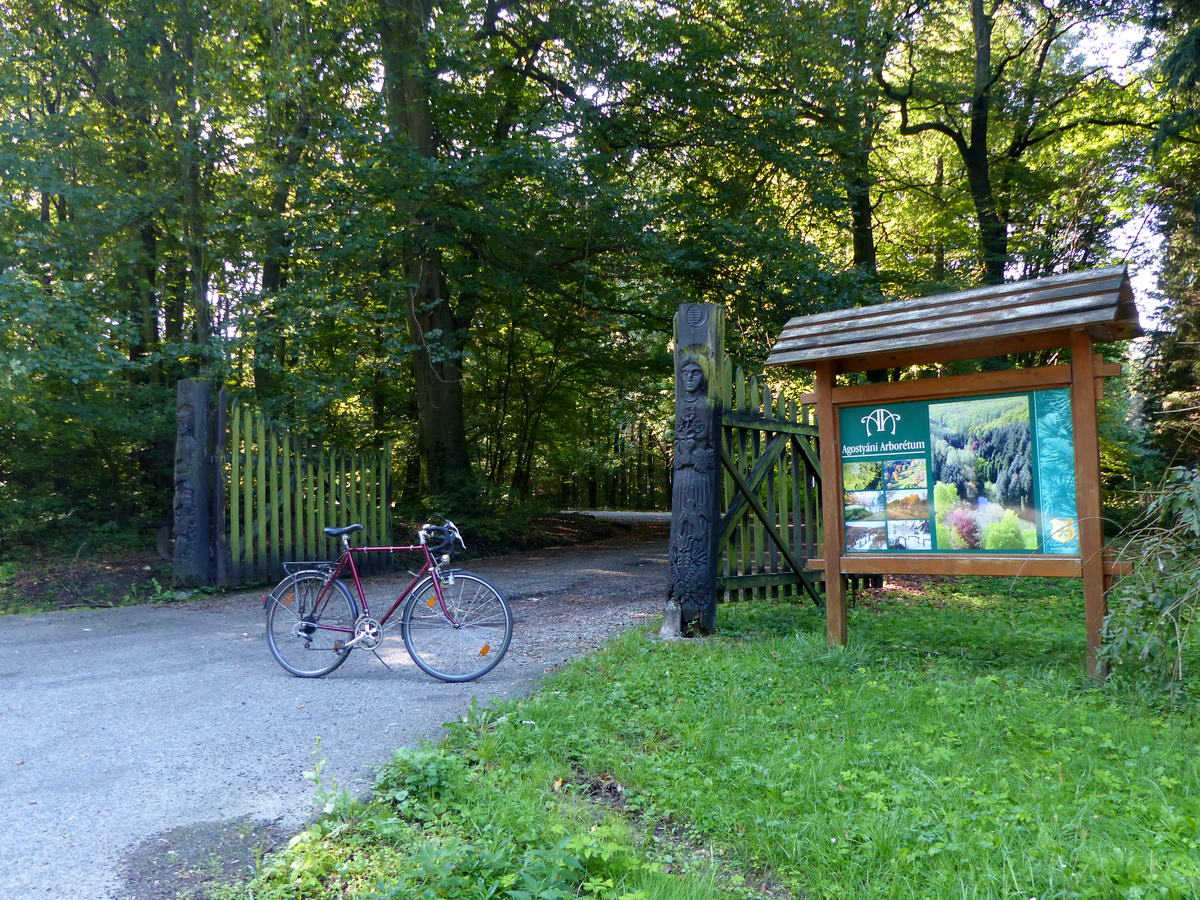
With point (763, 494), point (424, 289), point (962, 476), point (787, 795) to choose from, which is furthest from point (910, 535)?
point (424, 289)

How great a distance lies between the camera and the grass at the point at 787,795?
2.98 m

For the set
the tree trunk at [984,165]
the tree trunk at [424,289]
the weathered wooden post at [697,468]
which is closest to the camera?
the weathered wooden post at [697,468]

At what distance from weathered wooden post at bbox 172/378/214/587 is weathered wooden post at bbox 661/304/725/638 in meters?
6.15

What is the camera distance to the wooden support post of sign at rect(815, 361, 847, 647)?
7.06 meters

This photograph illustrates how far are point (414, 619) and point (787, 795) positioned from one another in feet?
10.8

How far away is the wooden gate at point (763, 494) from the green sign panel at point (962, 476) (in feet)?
3.73

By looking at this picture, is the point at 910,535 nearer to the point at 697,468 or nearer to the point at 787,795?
the point at 697,468

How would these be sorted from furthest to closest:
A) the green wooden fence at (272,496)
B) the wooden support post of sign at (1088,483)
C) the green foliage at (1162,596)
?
the green wooden fence at (272,496) < the wooden support post of sign at (1088,483) < the green foliage at (1162,596)

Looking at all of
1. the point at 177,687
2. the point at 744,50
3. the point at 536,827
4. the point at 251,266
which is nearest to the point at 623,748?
the point at 536,827

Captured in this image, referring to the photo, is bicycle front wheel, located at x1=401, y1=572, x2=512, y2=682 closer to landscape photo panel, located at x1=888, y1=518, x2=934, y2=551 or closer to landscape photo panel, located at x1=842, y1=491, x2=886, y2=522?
landscape photo panel, located at x1=842, y1=491, x2=886, y2=522

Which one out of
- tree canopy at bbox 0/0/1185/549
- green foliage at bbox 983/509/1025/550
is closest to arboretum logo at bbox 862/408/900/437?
green foliage at bbox 983/509/1025/550

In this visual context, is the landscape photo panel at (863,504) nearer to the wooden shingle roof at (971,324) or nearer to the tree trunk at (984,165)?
the wooden shingle roof at (971,324)

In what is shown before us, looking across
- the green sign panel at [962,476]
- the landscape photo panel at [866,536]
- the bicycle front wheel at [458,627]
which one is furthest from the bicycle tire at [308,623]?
the green sign panel at [962,476]

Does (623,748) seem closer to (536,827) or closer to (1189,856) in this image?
(536,827)
